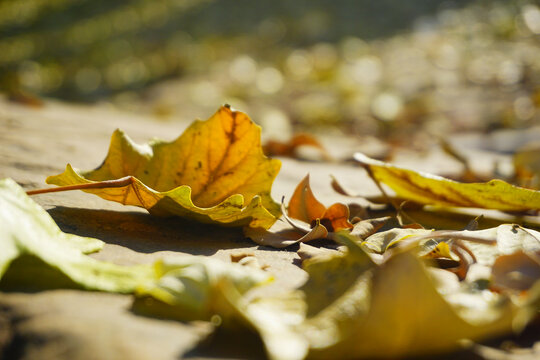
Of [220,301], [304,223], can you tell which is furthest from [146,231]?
[220,301]

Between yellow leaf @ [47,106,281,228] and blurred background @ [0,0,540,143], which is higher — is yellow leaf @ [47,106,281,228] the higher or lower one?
the lower one

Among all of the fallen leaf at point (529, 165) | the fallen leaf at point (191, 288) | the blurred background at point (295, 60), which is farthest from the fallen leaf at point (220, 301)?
the blurred background at point (295, 60)

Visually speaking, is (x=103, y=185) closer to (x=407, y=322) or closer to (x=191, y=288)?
(x=191, y=288)

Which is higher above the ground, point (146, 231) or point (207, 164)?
point (207, 164)

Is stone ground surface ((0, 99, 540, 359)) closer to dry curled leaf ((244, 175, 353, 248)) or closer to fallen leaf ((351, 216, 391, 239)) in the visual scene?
dry curled leaf ((244, 175, 353, 248))

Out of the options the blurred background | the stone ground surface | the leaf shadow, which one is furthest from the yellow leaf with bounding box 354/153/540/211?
the blurred background

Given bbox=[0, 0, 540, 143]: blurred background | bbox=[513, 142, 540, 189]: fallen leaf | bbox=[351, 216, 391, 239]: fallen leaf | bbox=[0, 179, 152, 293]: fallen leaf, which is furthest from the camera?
bbox=[0, 0, 540, 143]: blurred background

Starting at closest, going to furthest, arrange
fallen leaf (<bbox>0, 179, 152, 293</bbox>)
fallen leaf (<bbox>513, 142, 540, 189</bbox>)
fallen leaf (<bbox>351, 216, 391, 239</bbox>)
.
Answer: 1. fallen leaf (<bbox>0, 179, 152, 293</bbox>)
2. fallen leaf (<bbox>351, 216, 391, 239</bbox>)
3. fallen leaf (<bbox>513, 142, 540, 189</bbox>)
